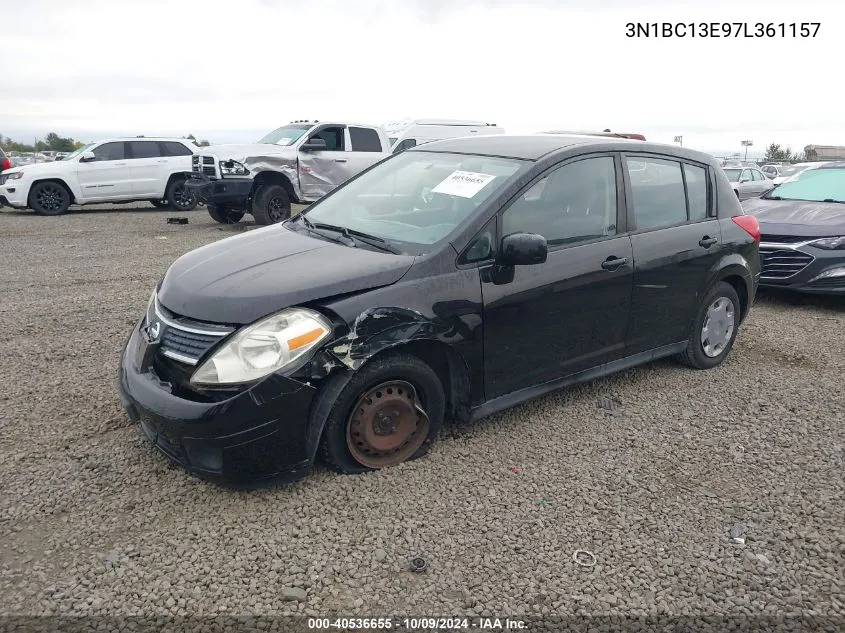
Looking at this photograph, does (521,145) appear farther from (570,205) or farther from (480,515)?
(480,515)

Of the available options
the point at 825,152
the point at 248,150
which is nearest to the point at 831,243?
the point at 248,150

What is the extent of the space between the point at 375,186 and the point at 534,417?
1.75m

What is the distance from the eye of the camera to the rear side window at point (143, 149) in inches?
593

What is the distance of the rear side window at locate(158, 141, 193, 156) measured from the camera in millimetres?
15258

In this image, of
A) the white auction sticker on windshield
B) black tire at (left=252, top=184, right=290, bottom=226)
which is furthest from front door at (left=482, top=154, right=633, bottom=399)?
black tire at (left=252, top=184, right=290, bottom=226)

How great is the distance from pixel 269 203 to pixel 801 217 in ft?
28.4

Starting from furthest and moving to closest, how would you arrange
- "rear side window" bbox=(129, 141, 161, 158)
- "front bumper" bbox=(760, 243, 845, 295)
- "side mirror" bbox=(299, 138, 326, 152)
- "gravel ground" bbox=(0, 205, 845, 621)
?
1. "rear side window" bbox=(129, 141, 161, 158)
2. "side mirror" bbox=(299, 138, 326, 152)
3. "front bumper" bbox=(760, 243, 845, 295)
4. "gravel ground" bbox=(0, 205, 845, 621)

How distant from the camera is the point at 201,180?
40.7 feet

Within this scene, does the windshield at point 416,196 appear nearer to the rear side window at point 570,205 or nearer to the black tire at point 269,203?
the rear side window at point 570,205

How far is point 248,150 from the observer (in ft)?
40.8

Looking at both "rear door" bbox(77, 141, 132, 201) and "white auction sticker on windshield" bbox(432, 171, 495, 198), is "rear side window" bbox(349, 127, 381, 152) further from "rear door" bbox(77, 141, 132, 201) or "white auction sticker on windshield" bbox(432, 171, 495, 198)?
"white auction sticker on windshield" bbox(432, 171, 495, 198)

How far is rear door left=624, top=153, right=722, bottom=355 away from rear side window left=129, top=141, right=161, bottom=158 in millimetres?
13552

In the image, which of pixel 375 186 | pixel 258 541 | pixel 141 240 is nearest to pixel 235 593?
pixel 258 541

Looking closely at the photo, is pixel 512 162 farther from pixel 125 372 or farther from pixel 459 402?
pixel 125 372
